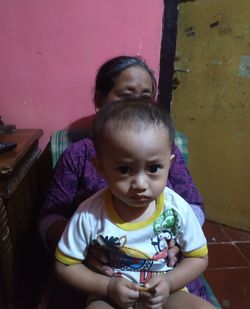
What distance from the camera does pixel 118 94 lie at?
1114 millimetres

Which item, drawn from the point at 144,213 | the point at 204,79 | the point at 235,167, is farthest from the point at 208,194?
the point at 144,213

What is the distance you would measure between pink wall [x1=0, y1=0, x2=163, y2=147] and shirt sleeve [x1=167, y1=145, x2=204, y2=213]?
0.54 meters

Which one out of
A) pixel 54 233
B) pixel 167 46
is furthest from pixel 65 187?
pixel 167 46

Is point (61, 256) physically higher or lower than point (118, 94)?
lower

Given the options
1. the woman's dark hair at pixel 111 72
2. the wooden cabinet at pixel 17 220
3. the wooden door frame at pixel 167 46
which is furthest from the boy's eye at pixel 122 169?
the wooden door frame at pixel 167 46

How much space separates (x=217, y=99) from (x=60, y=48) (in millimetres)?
1140

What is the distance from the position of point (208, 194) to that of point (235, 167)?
0.31m

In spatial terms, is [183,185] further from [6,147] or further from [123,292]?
[6,147]

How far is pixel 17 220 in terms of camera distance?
107 cm

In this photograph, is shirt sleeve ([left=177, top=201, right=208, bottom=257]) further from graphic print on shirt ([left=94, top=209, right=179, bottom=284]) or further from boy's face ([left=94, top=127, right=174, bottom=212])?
boy's face ([left=94, top=127, right=174, bottom=212])

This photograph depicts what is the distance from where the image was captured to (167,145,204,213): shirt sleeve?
1158mm

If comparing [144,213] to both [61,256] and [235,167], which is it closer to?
[61,256]

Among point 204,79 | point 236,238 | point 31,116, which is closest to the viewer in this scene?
point 31,116

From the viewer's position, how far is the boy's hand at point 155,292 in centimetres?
74
